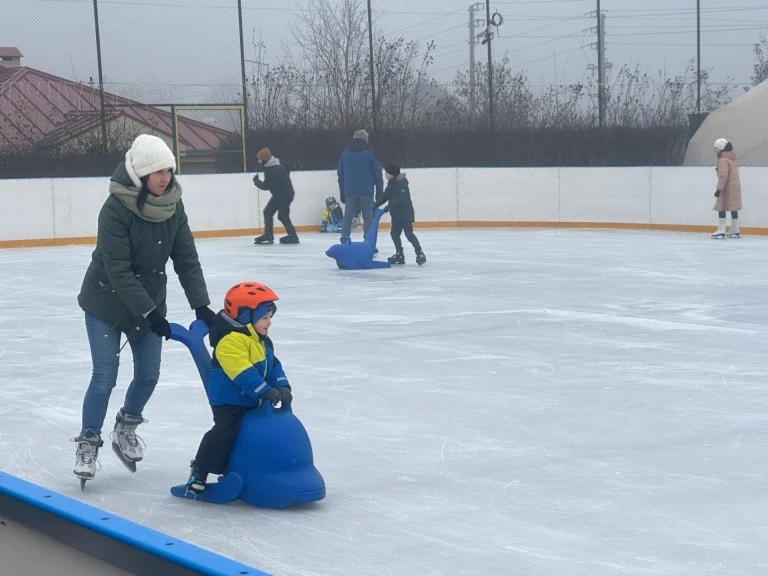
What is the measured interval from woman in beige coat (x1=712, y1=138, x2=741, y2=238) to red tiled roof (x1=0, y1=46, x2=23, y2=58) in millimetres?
9351

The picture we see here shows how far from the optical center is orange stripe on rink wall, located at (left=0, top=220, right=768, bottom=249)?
16523 mm

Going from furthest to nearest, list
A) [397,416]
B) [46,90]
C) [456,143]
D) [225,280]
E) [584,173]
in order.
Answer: [456,143], [584,173], [46,90], [225,280], [397,416]

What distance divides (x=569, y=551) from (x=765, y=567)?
0.54 m

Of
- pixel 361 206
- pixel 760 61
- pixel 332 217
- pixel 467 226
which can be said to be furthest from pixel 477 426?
pixel 760 61

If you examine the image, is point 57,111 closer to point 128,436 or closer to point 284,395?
point 128,436

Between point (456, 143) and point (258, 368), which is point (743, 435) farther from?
point (456, 143)

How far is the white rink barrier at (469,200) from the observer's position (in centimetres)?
1662

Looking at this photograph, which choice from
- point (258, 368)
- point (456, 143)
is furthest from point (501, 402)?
point (456, 143)

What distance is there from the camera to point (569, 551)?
11.7 ft

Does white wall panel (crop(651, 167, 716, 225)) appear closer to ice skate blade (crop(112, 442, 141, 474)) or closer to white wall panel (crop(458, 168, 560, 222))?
white wall panel (crop(458, 168, 560, 222))

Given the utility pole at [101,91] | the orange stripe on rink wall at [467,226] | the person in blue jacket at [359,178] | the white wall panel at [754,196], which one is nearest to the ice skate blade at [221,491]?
the person in blue jacket at [359,178]

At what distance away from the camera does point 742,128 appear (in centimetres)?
2036

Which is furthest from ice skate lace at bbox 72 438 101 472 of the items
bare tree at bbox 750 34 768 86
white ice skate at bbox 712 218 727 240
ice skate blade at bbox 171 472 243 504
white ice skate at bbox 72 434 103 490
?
bare tree at bbox 750 34 768 86

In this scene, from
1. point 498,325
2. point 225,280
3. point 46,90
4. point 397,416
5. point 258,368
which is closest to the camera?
point 258,368
